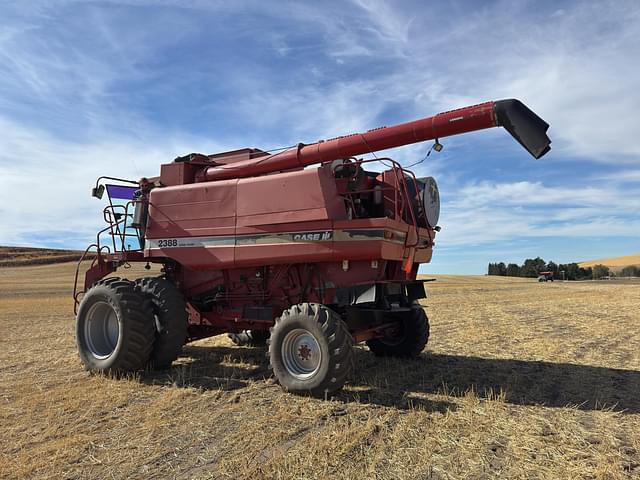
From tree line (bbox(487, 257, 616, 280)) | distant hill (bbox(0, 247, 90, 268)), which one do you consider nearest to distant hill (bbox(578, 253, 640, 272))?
tree line (bbox(487, 257, 616, 280))

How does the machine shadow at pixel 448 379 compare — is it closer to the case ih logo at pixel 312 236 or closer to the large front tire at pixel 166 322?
the large front tire at pixel 166 322

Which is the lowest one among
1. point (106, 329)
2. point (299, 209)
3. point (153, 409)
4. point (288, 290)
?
point (153, 409)

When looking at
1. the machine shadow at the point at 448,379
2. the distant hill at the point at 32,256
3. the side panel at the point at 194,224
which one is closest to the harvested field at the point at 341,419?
the machine shadow at the point at 448,379

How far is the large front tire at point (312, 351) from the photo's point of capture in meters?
5.76

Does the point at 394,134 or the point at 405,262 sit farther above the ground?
the point at 394,134

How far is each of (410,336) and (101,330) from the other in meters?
4.87

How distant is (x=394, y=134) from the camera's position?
21.1 ft

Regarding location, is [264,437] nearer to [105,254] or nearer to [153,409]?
[153,409]

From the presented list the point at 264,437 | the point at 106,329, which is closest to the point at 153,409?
the point at 264,437

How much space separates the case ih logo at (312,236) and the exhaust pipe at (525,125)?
8.03ft

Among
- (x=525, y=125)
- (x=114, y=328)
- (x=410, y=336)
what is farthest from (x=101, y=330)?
(x=525, y=125)

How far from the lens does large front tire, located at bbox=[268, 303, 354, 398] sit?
5.76 metres

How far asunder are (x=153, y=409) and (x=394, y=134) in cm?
435

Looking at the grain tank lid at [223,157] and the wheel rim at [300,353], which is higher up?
the grain tank lid at [223,157]
